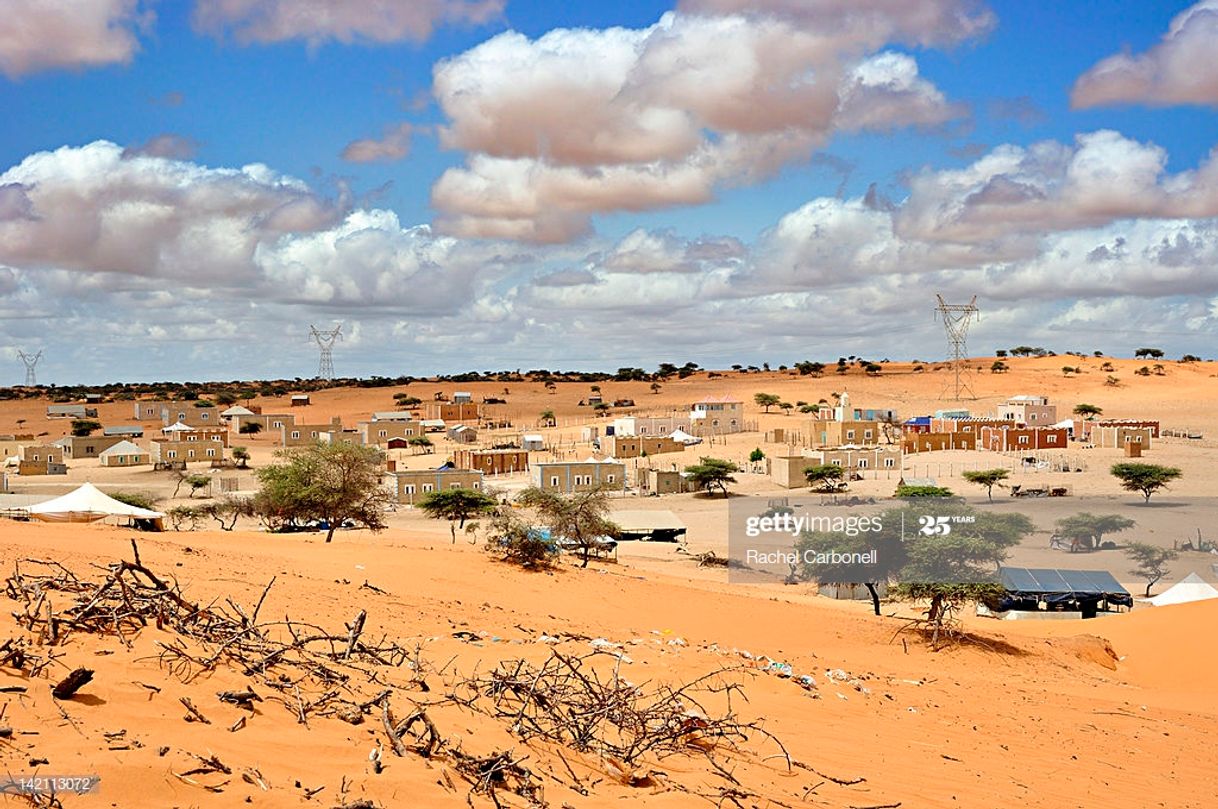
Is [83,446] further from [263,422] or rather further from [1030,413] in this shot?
[1030,413]

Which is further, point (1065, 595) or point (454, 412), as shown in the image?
point (454, 412)

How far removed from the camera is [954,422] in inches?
2940

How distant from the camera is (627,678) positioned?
32.5ft

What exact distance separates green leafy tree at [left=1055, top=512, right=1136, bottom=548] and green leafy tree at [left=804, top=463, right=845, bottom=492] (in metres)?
15.9

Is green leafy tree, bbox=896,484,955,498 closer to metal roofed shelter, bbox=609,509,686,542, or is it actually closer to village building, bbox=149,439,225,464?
metal roofed shelter, bbox=609,509,686,542

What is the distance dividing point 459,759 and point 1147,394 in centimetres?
13011

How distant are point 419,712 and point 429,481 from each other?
2087 inches

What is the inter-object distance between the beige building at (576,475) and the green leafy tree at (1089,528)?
24.2 m

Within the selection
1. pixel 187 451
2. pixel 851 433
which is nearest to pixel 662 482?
pixel 851 433

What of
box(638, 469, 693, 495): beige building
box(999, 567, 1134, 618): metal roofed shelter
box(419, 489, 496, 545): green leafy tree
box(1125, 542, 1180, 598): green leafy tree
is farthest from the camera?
box(638, 469, 693, 495): beige building

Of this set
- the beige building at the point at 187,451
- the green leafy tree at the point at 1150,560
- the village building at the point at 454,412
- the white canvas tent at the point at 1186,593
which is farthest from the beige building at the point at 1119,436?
the village building at the point at 454,412

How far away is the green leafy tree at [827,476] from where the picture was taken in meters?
58.2

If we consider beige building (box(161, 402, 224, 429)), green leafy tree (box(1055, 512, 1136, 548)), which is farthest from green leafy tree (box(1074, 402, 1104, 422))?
beige building (box(161, 402, 224, 429))

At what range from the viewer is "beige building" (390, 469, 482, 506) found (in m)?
57.8
